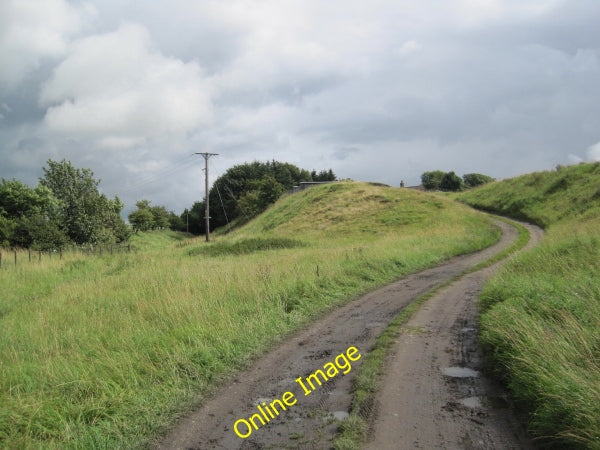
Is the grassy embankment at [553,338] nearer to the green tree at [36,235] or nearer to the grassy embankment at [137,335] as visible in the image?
the grassy embankment at [137,335]

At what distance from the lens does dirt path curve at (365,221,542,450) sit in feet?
13.2

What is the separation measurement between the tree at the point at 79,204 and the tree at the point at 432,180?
229 ft

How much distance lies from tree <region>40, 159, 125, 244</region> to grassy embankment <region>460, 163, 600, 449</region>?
42.7 m

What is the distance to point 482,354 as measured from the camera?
6.21 metres

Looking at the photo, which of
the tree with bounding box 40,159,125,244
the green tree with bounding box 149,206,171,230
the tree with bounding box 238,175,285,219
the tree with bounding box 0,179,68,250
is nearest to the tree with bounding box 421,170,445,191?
the tree with bounding box 238,175,285,219

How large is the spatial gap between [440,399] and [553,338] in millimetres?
1703

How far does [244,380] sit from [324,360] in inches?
51.5

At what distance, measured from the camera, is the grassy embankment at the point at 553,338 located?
153 inches

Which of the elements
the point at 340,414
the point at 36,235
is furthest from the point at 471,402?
the point at 36,235

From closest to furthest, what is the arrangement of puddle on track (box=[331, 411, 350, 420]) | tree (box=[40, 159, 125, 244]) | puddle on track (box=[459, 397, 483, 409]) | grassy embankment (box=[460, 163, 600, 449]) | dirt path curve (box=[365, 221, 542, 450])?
grassy embankment (box=[460, 163, 600, 449]) → dirt path curve (box=[365, 221, 542, 450]) → puddle on track (box=[331, 411, 350, 420]) → puddle on track (box=[459, 397, 483, 409]) → tree (box=[40, 159, 125, 244])

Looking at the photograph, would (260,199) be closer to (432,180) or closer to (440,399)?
(432,180)

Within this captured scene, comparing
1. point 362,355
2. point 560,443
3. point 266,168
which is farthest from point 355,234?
point 266,168

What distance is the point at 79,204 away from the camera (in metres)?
44.1

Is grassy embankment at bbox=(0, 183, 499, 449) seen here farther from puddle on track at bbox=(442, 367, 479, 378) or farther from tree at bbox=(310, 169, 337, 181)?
tree at bbox=(310, 169, 337, 181)
